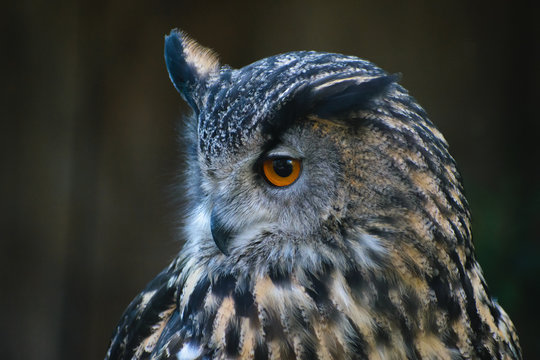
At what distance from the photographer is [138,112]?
129 inches

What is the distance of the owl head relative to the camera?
113 centimetres

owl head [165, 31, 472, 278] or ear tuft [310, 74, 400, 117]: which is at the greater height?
ear tuft [310, 74, 400, 117]

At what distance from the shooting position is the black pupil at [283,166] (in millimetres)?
1204

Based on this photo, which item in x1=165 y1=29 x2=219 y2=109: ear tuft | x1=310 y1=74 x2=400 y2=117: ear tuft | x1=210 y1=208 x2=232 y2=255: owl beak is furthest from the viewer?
x1=165 y1=29 x2=219 y2=109: ear tuft

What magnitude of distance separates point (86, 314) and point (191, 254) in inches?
89.4

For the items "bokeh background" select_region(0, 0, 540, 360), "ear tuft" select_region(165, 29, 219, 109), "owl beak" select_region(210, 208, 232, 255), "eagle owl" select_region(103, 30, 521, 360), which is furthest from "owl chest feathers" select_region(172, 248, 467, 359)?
"bokeh background" select_region(0, 0, 540, 360)

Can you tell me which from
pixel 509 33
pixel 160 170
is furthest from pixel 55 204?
pixel 509 33

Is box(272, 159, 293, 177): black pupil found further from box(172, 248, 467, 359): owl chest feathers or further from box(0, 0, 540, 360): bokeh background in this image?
box(0, 0, 540, 360): bokeh background

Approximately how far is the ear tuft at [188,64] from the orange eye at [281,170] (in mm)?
335

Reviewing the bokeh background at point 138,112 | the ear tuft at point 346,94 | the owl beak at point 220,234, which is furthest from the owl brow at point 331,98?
the bokeh background at point 138,112

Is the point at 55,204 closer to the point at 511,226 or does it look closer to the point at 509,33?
the point at 511,226

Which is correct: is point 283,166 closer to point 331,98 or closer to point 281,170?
point 281,170

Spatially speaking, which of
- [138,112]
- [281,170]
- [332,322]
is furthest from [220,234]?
[138,112]

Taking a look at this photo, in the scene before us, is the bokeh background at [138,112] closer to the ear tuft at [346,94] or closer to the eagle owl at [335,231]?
the eagle owl at [335,231]
